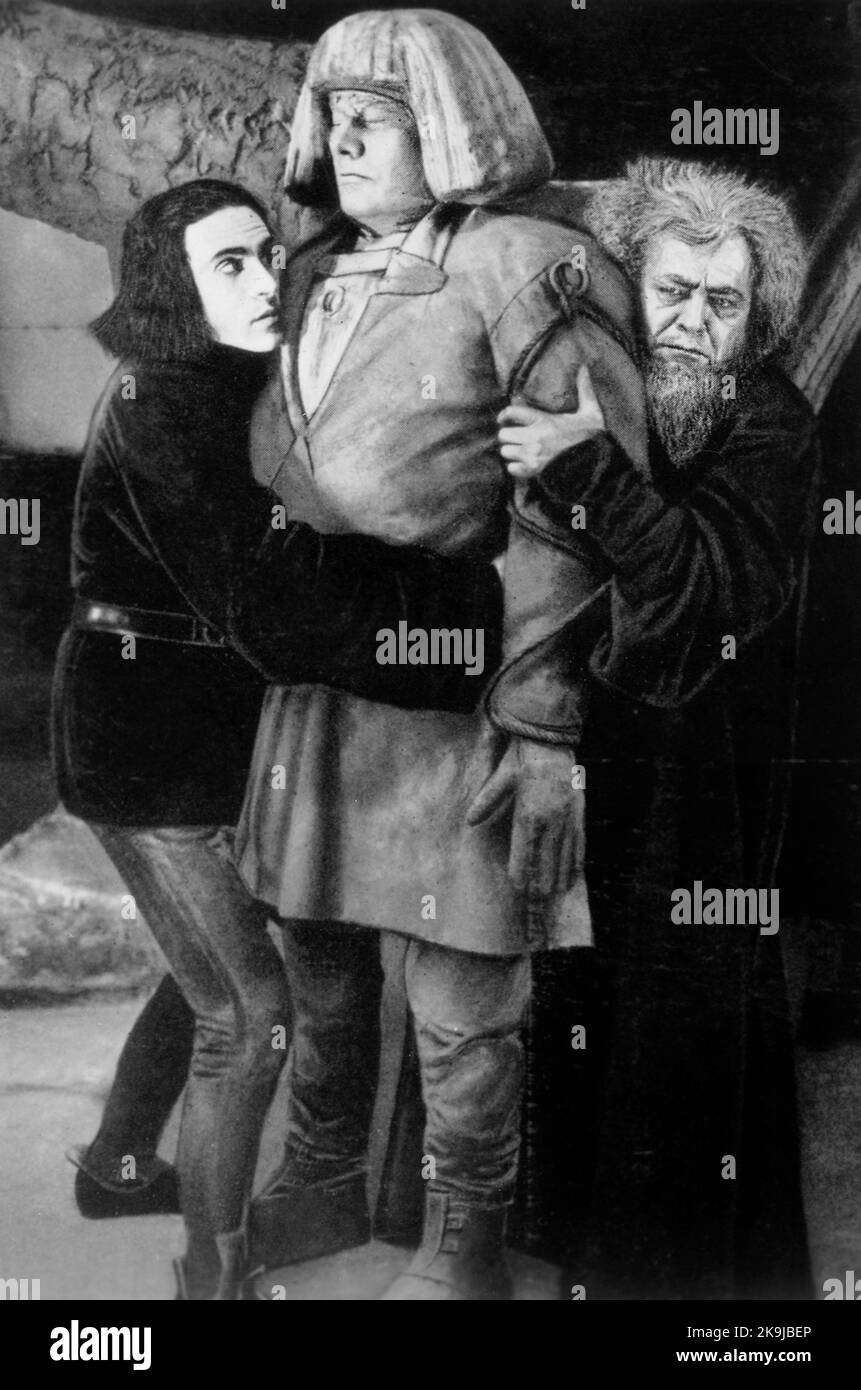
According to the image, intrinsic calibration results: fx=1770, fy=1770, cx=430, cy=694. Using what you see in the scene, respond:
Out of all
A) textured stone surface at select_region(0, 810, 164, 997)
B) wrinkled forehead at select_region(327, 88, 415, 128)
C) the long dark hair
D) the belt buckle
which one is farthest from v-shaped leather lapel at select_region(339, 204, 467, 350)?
textured stone surface at select_region(0, 810, 164, 997)

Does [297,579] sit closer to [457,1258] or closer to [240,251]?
[240,251]

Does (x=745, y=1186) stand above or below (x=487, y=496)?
below

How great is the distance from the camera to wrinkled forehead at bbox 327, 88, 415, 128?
14.2 feet

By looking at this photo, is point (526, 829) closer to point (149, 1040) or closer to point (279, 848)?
point (279, 848)

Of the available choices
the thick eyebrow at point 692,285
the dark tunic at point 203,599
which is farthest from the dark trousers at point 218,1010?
the thick eyebrow at point 692,285

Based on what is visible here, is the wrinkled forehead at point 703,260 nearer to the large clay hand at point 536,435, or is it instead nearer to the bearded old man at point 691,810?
the bearded old man at point 691,810

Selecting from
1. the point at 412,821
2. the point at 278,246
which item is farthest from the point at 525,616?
the point at 278,246

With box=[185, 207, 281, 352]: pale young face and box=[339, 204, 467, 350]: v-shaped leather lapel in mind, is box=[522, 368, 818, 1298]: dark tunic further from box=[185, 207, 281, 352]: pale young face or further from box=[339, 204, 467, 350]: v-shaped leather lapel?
box=[185, 207, 281, 352]: pale young face

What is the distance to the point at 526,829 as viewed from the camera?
14.0 ft

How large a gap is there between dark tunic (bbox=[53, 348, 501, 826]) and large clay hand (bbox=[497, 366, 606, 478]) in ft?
0.89

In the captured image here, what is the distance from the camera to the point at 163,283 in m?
4.31

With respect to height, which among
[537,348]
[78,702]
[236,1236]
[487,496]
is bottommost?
[236,1236]

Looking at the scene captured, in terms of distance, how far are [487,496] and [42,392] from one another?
3.76 ft

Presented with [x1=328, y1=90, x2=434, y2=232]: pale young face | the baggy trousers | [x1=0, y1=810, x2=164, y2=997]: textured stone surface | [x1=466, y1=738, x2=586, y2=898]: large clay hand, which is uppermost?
[x1=328, y1=90, x2=434, y2=232]: pale young face
